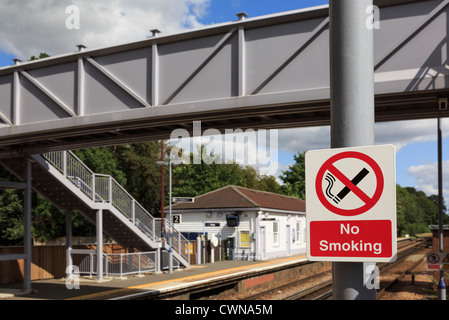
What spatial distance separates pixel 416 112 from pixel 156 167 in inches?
1903

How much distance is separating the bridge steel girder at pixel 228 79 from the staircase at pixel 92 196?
7.62m

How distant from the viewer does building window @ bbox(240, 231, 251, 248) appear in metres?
36.4

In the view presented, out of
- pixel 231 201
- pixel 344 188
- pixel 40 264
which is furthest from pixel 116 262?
pixel 344 188

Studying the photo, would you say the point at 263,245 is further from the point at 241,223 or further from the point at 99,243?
the point at 99,243

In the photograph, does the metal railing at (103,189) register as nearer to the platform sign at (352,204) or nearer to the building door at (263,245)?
the building door at (263,245)

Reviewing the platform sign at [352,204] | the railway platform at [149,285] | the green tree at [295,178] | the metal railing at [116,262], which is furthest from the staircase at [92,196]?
the green tree at [295,178]

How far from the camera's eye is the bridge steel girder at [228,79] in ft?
28.2

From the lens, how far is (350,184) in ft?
8.00

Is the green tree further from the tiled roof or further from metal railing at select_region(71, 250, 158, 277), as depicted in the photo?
metal railing at select_region(71, 250, 158, 277)

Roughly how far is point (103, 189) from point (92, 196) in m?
0.96

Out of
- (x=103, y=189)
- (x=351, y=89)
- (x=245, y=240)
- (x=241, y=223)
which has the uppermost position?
(x=351, y=89)

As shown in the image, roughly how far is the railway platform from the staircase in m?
2.11
